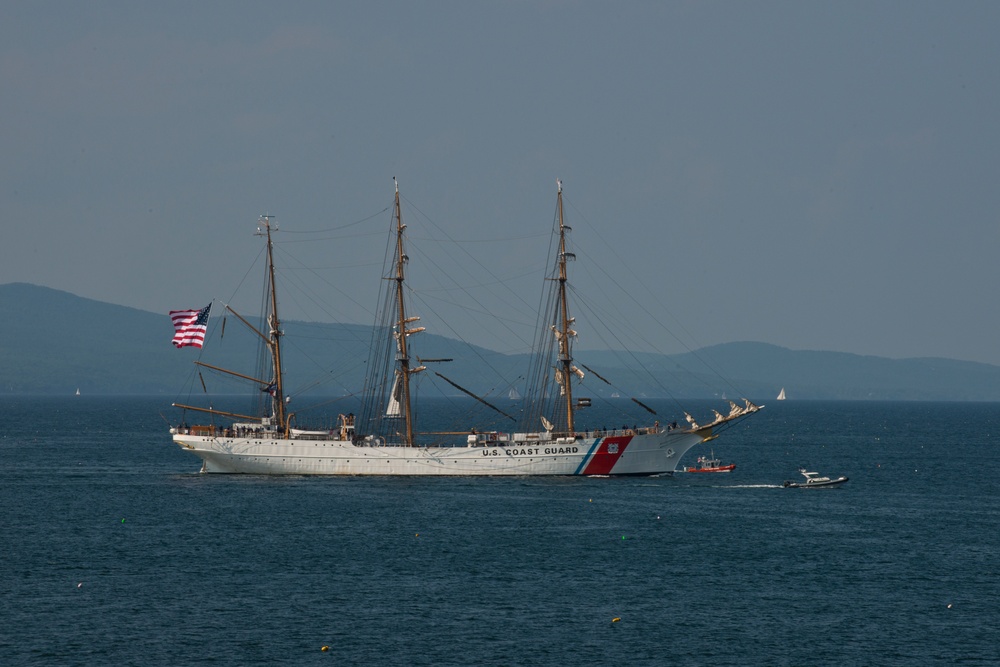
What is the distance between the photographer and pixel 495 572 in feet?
224

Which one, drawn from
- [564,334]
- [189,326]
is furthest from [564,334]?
[189,326]

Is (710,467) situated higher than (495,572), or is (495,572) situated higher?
(710,467)

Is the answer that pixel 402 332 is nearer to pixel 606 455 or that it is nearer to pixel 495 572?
pixel 606 455

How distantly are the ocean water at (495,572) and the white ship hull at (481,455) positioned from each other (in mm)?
2012

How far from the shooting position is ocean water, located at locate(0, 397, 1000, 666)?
54.2m

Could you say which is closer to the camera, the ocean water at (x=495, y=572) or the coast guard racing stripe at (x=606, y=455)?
the ocean water at (x=495, y=572)

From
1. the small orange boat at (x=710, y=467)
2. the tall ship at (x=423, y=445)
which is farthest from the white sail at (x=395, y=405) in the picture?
the small orange boat at (x=710, y=467)

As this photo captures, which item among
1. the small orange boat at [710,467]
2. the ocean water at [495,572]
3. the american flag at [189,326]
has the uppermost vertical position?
the american flag at [189,326]

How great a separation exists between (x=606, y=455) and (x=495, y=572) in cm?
4276

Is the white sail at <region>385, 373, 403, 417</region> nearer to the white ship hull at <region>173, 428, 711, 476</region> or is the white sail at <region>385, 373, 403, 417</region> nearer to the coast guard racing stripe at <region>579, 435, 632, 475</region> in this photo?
the white ship hull at <region>173, 428, 711, 476</region>

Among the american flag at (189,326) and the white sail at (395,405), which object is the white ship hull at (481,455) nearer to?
the white sail at (395,405)

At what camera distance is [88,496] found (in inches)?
3917

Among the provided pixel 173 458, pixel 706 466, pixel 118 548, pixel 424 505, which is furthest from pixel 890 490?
pixel 173 458

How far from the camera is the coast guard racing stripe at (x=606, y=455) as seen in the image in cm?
10950
